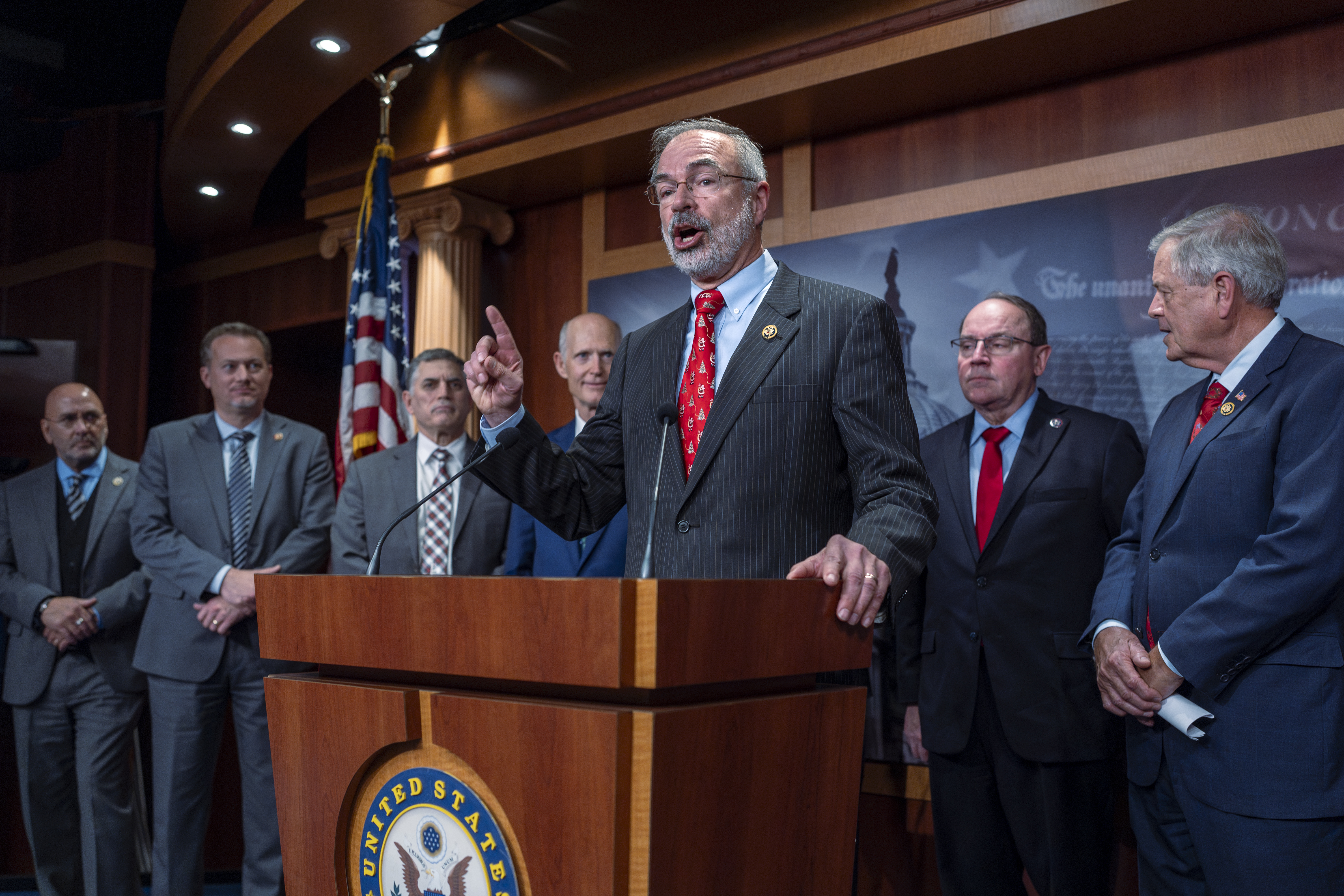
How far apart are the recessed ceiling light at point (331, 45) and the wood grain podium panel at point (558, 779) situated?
3385 mm

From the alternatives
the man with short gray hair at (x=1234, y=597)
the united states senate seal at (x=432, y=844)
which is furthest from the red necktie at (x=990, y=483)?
the united states senate seal at (x=432, y=844)

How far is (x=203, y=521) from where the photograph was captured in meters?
3.43

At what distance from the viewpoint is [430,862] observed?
1.22 m

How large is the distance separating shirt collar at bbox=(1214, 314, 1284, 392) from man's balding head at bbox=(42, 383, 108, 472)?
12.4ft

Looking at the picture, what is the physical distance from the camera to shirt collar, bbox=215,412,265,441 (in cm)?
356

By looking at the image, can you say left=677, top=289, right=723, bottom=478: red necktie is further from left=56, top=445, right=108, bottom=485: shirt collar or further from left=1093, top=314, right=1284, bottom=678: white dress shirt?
left=56, top=445, right=108, bottom=485: shirt collar

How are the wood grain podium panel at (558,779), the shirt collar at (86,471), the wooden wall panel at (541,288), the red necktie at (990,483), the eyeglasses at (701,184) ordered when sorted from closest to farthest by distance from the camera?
1. the wood grain podium panel at (558,779)
2. the eyeglasses at (701,184)
3. the red necktie at (990,483)
4. the shirt collar at (86,471)
5. the wooden wall panel at (541,288)

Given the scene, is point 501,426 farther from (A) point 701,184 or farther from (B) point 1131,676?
(B) point 1131,676

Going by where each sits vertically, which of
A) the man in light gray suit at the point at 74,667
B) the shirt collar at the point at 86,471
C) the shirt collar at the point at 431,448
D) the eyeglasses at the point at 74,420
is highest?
the eyeglasses at the point at 74,420

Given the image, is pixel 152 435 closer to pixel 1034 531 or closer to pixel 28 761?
pixel 28 761

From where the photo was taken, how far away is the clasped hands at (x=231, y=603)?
3.25m

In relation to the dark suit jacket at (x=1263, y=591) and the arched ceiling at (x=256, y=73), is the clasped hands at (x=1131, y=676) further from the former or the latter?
the arched ceiling at (x=256, y=73)

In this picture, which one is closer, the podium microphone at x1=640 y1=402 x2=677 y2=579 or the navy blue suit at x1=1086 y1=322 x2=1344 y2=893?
the podium microphone at x1=640 y1=402 x2=677 y2=579

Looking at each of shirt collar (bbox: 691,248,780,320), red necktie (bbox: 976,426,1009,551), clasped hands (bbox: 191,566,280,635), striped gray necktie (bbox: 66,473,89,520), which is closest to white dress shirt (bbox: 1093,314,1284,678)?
red necktie (bbox: 976,426,1009,551)
